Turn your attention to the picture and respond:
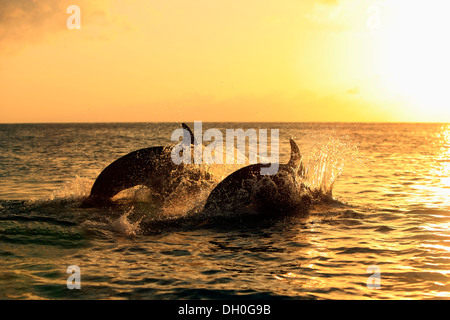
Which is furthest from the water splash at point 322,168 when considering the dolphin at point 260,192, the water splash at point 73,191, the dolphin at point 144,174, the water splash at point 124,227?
the water splash at point 73,191

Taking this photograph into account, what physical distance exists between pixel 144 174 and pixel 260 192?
3033 mm

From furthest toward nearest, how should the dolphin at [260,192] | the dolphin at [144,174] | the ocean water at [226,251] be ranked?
the dolphin at [144,174] < the dolphin at [260,192] < the ocean water at [226,251]

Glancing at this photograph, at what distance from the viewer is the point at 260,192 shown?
11.1 metres

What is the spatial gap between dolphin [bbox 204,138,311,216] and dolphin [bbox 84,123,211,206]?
5.59ft

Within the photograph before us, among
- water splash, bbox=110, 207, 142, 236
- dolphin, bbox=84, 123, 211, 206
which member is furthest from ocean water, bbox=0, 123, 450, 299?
dolphin, bbox=84, 123, 211, 206

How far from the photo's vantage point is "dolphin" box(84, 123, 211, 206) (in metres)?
11.2

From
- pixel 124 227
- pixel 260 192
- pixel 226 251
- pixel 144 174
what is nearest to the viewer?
pixel 226 251

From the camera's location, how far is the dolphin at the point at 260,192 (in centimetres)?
1066

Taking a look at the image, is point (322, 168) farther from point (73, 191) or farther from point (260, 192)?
point (73, 191)

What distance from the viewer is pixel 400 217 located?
1092 centimetres

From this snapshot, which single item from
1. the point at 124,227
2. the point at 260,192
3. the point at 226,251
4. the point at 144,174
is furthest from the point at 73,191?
the point at 226,251

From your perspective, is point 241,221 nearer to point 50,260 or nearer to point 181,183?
point 181,183

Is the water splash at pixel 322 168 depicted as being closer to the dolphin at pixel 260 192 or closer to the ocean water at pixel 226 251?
the ocean water at pixel 226 251

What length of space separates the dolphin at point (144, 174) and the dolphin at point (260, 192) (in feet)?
5.59
